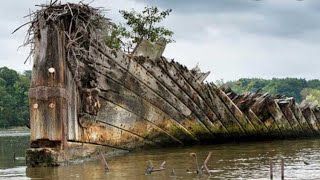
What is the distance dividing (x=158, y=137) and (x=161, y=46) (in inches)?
101

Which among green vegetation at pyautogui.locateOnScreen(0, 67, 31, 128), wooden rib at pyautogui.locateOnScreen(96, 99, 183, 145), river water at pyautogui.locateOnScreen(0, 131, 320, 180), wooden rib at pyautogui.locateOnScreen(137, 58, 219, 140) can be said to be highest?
green vegetation at pyautogui.locateOnScreen(0, 67, 31, 128)

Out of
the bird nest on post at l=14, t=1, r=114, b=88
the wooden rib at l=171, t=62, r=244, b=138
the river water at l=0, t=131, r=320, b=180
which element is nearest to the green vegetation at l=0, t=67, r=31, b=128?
the wooden rib at l=171, t=62, r=244, b=138

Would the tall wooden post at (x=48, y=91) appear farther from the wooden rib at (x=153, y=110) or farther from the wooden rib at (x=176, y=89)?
the wooden rib at (x=176, y=89)

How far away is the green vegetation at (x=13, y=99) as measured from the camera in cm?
8847

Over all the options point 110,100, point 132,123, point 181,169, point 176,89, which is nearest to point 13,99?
point 176,89

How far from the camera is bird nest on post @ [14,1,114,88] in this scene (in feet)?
44.9

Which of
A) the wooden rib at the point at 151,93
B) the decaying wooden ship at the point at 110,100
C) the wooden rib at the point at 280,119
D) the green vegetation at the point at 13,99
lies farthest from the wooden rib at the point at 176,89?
the green vegetation at the point at 13,99

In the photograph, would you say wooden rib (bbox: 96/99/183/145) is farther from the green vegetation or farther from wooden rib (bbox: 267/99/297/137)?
the green vegetation

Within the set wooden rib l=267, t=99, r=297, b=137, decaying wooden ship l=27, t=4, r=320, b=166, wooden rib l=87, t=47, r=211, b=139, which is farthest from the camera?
wooden rib l=267, t=99, r=297, b=137

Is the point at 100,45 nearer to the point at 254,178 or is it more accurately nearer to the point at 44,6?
the point at 44,6

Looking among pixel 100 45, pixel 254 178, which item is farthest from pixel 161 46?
pixel 254 178

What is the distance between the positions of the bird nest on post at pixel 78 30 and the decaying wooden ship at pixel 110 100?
0.07ft

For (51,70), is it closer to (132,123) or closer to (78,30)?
(78,30)

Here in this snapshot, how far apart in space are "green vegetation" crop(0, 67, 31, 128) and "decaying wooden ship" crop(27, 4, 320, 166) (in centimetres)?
6645
